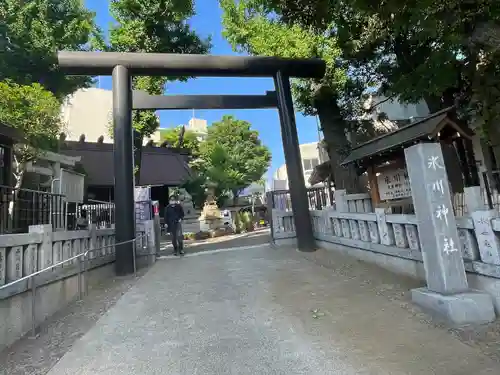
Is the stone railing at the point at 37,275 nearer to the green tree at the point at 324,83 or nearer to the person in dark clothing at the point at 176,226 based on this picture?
the person in dark clothing at the point at 176,226

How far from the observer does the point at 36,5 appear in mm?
15703

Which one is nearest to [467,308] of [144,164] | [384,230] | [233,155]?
[384,230]

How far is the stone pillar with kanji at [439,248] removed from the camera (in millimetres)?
3881

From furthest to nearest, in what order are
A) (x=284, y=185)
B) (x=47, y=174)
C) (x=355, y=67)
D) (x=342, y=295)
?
(x=284, y=185)
(x=47, y=174)
(x=355, y=67)
(x=342, y=295)

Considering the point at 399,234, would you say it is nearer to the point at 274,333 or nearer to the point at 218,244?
the point at 274,333

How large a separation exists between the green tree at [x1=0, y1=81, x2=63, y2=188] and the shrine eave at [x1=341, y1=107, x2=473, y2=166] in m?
9.74

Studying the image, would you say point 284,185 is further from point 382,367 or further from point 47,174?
point 382,367

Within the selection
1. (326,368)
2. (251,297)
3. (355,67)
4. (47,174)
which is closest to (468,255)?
(326,368)

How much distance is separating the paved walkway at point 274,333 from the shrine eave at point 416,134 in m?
2.40

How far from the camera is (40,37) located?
15719 mm

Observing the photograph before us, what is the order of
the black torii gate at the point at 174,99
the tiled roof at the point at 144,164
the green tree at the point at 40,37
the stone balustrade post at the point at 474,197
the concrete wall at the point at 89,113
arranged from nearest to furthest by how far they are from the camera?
the stone balustrade post at the point at 474,197, the black torii gate at the point at 174,99, the green tree at the point at 40,37, the tiled roof at the point at 144,164, the concrete wall at the point at 89,113

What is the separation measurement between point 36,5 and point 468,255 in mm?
18728

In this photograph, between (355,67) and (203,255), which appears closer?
(203,255)

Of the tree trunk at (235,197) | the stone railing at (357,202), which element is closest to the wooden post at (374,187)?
the stone railing at (357,202)
